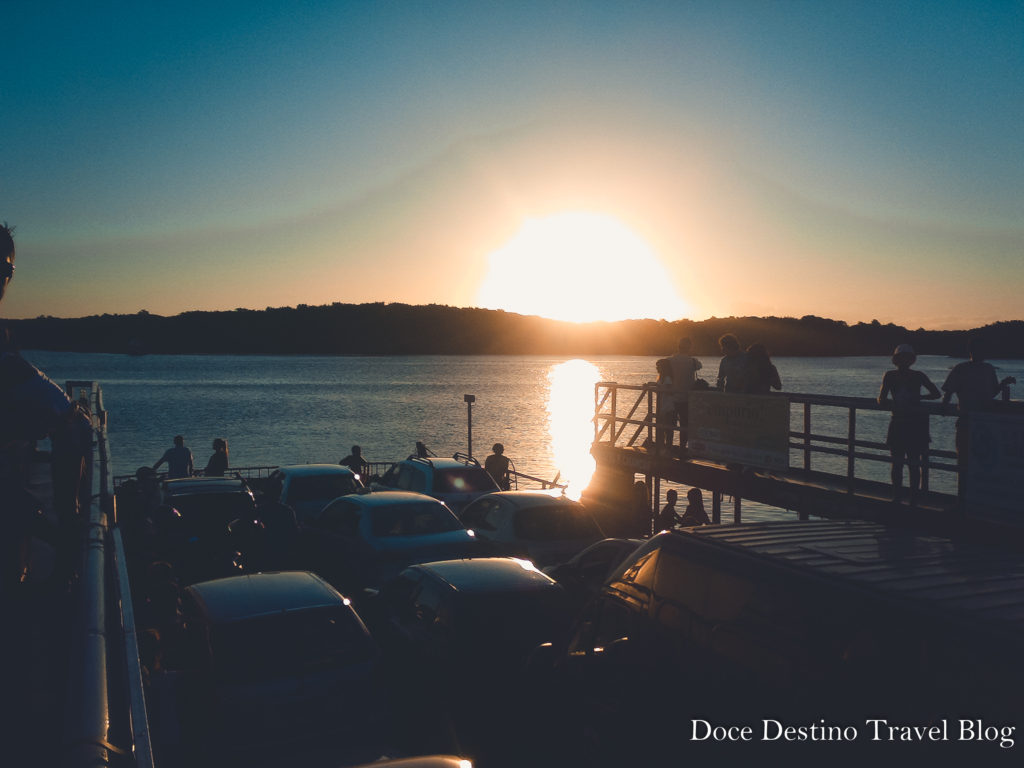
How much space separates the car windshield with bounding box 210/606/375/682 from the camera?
6473 millimetres

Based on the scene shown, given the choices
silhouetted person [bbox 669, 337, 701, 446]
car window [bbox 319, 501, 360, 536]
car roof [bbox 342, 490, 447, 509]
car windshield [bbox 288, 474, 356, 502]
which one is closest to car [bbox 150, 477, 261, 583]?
car window [bbox 319, 501, 360, 536]

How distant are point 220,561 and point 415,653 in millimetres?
5835

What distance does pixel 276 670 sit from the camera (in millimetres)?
6480

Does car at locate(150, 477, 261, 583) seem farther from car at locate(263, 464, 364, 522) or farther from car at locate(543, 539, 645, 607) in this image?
car at locate(543, 539, 645, 607)

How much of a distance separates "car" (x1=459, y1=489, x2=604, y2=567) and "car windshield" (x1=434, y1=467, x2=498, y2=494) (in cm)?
329

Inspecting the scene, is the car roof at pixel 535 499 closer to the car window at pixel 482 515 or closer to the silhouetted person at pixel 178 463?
the car window at pixel 482 515

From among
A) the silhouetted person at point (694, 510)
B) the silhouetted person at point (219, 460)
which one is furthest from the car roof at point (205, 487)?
the silhouetted person at point (694, 510)

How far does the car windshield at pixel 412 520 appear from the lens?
38.7 ft

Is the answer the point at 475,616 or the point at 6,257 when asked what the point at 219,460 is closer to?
the point at 475,616

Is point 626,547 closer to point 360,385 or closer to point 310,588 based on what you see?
point 310,588

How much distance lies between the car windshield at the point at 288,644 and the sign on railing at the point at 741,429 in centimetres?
840

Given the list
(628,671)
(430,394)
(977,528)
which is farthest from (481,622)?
(430,394)

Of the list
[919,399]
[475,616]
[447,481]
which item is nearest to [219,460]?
[447,481]

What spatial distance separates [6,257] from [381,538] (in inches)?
356
